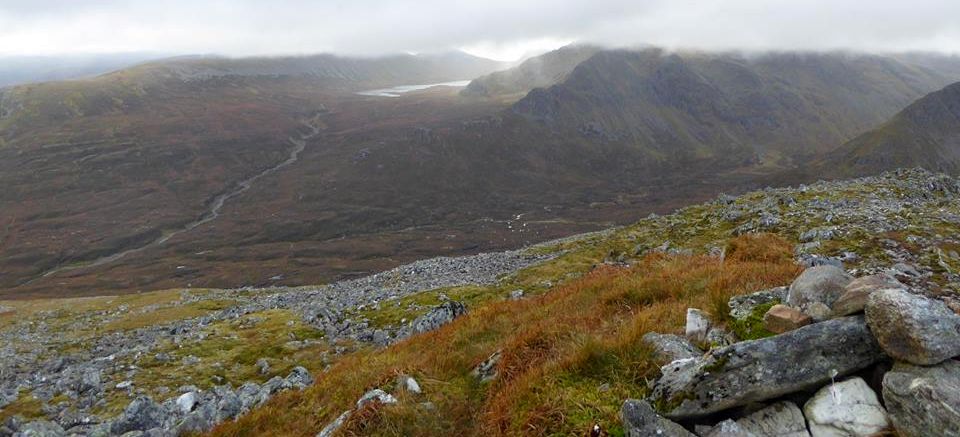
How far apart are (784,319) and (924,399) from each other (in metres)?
2.43

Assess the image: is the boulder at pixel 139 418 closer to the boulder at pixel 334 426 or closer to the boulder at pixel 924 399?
the boulder at pixel 334 426

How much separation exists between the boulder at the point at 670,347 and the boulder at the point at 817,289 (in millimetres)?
1933

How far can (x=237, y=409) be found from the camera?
47.0 ft

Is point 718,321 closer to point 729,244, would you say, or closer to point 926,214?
point 729,244

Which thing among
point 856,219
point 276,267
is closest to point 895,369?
point 856,219

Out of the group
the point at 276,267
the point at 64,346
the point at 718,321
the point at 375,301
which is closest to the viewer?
the point at 718,321

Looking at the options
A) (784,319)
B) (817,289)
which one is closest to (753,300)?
(817,289)

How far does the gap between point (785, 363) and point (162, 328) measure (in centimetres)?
5114

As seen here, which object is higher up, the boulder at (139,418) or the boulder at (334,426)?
the boulder at (334,426)

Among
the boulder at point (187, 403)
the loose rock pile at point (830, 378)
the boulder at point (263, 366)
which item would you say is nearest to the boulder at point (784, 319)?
the loose rock pile at point (830, 378)

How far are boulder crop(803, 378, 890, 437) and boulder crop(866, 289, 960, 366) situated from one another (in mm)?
665

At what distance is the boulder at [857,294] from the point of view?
770 cm

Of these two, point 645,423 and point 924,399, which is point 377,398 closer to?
point 645,423

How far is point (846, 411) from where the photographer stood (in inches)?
267
